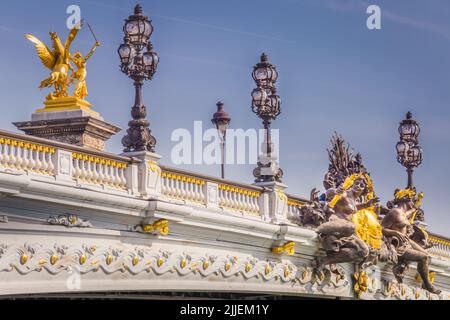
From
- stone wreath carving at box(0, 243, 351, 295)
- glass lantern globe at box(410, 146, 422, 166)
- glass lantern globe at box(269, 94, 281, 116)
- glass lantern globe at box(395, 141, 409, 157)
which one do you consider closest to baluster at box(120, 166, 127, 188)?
stone wreath carving at box(0, 243, 351, 295)

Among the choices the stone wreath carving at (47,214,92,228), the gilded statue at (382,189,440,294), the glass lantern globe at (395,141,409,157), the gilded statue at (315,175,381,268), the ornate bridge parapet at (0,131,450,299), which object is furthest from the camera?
the glass lantern globe at (395,141,409,157)

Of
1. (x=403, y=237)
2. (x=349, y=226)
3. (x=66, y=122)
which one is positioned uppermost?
(x=66, y=122)

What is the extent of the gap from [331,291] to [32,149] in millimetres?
12121

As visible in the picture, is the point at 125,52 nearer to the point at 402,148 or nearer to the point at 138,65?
the point at 138,65

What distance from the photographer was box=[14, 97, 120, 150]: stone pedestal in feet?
106

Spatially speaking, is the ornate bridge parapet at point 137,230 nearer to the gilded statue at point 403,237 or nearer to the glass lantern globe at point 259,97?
the glass lantern globe at point 259,97

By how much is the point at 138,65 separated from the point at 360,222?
9.70 metres

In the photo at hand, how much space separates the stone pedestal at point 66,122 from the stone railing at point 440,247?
559 inches

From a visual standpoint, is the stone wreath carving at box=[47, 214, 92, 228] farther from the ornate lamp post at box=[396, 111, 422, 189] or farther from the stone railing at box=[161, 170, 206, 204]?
the ornate lamp post at box=[396, 111, 422, 189]

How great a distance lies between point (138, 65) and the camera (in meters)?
30.1

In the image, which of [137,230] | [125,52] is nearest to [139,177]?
[137,230]

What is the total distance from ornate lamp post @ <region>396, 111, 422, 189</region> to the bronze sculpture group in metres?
2.31

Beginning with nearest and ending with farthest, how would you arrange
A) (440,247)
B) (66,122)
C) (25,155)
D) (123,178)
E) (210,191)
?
(25,155) → (123,178) → (210,191) → (66,122) → (440,247)
